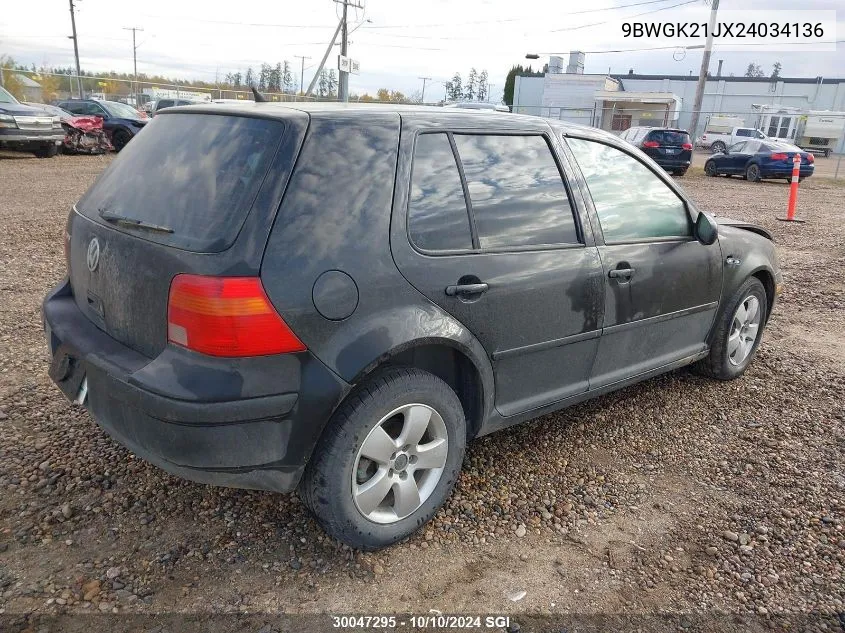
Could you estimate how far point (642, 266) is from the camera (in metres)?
3.35

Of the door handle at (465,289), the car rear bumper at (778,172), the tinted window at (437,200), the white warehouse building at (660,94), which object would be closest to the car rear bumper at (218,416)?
the door handle at (465,289)

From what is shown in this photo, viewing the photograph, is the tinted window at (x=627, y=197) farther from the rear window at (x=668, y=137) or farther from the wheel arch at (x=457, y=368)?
the rear window at (x=668, y=137)

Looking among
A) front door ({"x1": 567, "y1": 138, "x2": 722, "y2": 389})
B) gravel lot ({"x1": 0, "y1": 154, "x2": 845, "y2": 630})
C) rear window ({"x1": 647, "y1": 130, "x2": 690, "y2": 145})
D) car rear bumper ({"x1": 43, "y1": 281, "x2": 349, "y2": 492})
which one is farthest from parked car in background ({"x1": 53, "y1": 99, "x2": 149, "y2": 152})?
car rear bumper ({"x1": 43, "y1": 281, "x2": 349, "y2": 492})

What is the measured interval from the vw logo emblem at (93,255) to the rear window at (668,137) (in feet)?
71.8

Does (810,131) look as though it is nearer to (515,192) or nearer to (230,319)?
(515,192)

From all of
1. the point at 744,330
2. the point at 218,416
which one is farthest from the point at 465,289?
the point at 744,330

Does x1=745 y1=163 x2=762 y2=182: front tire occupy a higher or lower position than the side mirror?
lower

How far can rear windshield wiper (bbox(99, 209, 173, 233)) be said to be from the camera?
7.82 feet

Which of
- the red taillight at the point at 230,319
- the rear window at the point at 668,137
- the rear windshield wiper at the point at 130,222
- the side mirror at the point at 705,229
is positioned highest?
the rear window at the point at 668,137

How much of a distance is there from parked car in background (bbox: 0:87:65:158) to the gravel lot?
1364cm

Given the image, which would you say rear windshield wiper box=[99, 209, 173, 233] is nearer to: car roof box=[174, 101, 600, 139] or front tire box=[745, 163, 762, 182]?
car roof box=[174, 101, 600, 139]

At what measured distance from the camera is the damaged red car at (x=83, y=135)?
18.0 meters

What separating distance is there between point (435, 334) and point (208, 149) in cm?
111

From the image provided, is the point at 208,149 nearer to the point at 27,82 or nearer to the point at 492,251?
the point at 492,251
